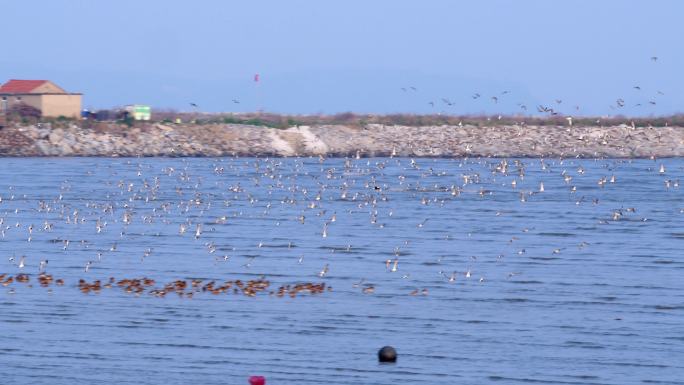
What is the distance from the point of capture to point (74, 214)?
47.9 m

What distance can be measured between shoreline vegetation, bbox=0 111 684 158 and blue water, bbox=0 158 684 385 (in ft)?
120

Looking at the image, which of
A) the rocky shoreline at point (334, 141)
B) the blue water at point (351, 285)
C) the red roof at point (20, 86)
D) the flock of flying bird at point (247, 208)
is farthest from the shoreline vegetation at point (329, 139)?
the blue water at point (351, 285)

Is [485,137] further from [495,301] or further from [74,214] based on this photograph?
[495,301]

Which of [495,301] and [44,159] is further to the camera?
[44,159]

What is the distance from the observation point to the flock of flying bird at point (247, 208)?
30.5m

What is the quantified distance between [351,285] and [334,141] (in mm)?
73815

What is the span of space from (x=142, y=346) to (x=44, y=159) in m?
72.5

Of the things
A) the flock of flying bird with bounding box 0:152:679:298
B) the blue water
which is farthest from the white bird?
the blue water

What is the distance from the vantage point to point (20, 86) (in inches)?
4459

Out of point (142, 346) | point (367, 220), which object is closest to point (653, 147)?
point (367, 220)

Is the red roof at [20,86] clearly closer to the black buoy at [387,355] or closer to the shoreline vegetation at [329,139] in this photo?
the shoreline vegetation at [329,139]

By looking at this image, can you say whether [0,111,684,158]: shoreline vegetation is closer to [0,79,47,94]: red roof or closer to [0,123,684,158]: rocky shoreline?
[0,123,684,158]: rocky shoreline

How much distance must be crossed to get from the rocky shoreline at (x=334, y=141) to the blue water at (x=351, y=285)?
119 ft

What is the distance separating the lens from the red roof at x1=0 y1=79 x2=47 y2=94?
111137 mm
